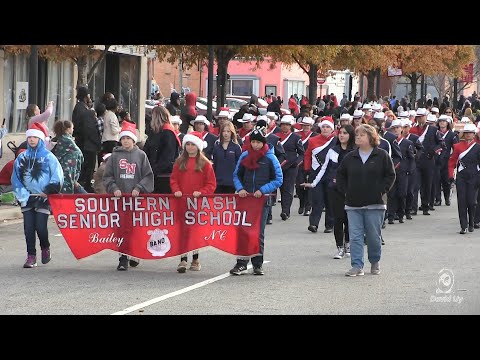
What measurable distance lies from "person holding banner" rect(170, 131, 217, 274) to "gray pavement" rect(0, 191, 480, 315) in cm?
82

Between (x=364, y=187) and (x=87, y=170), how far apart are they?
31.5 feet

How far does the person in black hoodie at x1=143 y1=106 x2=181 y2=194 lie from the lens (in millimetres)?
15258

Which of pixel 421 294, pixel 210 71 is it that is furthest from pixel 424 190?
pixel 421 294

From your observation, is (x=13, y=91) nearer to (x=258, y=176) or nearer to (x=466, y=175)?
Result: (x=466, y=175)

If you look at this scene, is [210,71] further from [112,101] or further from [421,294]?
[421,294]

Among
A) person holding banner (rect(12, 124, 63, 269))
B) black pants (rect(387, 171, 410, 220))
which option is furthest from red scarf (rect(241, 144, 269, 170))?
black pants (rect(387, 171, 410, 220))

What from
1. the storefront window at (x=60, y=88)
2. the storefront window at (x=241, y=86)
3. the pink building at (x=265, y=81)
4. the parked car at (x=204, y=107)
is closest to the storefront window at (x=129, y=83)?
the parked car at (x=204, y=107)

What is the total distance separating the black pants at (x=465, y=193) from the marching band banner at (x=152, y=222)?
6.23 m

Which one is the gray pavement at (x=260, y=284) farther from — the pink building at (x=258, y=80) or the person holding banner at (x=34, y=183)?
the pink building at (x=258, y=80)

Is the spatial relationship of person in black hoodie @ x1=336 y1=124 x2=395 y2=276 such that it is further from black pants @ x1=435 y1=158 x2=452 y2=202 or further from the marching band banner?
black pants @ x1=435 y1=158 x2=452 y2=202

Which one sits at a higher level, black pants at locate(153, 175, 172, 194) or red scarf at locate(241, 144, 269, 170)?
red scarf at locate(241, 144, 269, 170)

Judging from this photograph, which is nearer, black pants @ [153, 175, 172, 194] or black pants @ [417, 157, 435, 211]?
black pants @ [153, 175, 172, 194]

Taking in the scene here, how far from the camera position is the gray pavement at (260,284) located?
11.2 metres
